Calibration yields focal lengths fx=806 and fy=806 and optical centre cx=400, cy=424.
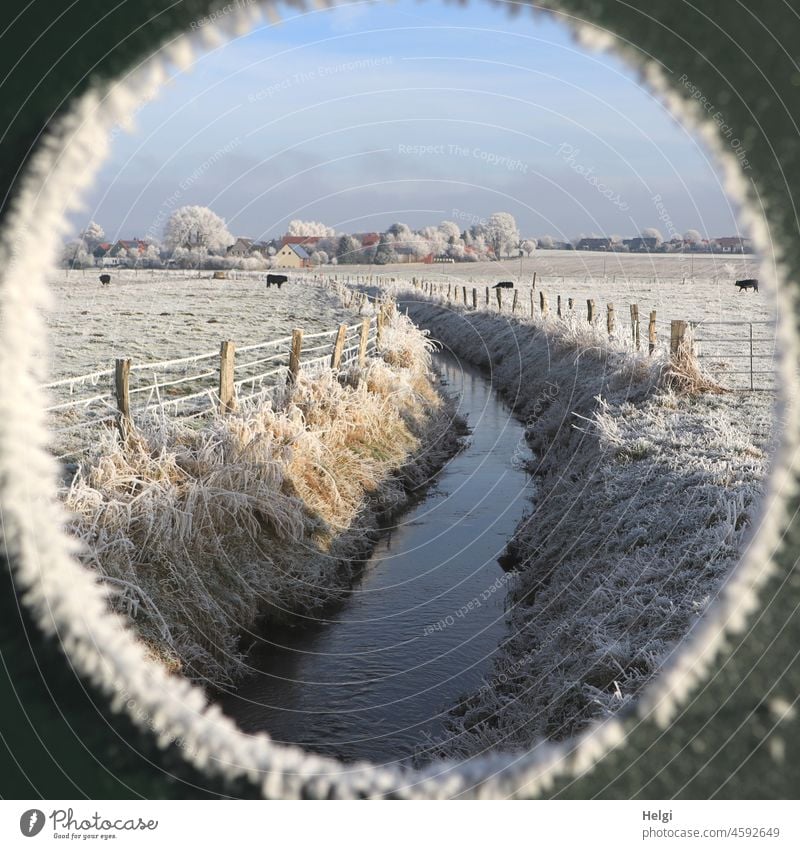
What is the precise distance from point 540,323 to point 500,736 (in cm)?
1484

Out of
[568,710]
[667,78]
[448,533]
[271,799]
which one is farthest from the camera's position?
[448,533]

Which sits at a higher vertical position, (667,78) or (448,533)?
(667,78)

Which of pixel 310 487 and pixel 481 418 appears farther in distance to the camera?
pixel 481 418

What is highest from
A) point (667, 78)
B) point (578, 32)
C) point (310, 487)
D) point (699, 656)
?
point (578, 32)

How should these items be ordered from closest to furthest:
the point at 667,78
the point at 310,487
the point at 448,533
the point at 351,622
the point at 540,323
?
the point at 667,78 → the point at 351,622 → the point at 310,487 → the point at 448,533 → the point at 540,323

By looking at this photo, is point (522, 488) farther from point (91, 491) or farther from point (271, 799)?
point (271, 799)

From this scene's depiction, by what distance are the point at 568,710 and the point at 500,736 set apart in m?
0.44

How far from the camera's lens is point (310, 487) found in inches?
329

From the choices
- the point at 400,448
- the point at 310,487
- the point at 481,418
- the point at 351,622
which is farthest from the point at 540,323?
the point at 351,622

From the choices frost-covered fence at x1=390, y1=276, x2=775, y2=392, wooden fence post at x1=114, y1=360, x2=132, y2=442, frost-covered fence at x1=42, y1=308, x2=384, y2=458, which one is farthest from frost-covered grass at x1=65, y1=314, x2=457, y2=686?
frost-covered fence at x1=390, y1=276, x2=775, y2=392

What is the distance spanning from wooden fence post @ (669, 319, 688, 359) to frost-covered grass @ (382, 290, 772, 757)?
249mm

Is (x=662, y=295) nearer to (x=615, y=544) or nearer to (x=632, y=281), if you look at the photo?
(x=632, y=281)

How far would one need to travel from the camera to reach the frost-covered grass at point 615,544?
14.2 ft

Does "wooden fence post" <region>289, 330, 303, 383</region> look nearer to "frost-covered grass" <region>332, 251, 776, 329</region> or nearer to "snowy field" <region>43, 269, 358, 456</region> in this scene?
"snowy field" <region>43, 269, 358, 456</region>
